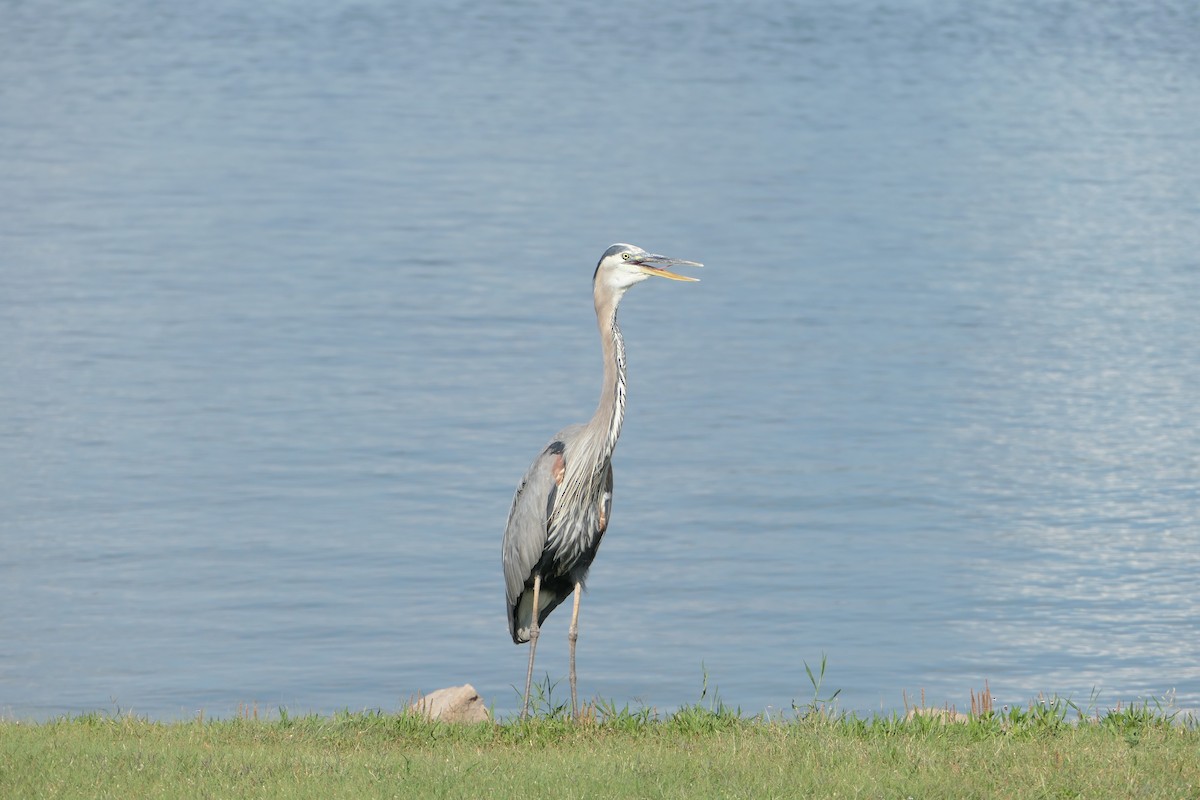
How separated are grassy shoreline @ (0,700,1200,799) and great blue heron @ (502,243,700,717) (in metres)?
1.05

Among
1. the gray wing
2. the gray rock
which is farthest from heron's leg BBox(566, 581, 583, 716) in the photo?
the gray rock

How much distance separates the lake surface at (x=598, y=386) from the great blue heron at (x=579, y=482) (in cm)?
242

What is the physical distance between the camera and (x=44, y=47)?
47812mm

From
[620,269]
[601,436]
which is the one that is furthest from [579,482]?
[620,269]

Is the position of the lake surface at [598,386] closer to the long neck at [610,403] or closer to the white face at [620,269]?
the long neck at [610,403]

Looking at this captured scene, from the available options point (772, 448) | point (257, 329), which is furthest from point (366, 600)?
point (257, 329)

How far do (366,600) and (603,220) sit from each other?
1434 cm

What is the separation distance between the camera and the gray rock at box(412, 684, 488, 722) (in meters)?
11.0

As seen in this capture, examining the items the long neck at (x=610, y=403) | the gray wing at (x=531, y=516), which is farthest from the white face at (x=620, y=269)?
the gray wing at (x=531, y=516)

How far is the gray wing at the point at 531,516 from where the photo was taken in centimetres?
1102

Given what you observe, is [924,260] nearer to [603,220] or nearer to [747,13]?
[603,220]

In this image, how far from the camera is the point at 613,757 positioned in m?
9.16

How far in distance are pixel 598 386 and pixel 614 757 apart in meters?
11.8

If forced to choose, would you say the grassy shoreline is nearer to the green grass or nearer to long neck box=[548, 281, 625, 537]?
the green grass
